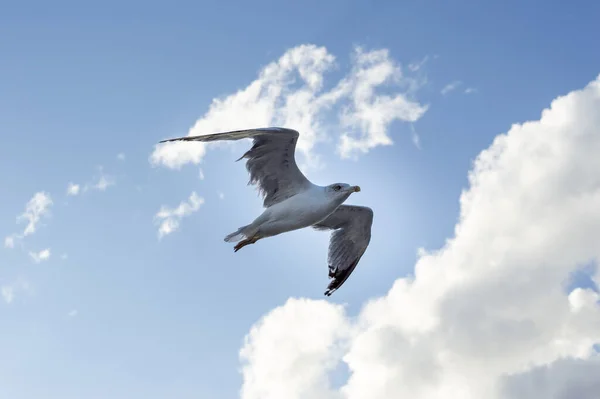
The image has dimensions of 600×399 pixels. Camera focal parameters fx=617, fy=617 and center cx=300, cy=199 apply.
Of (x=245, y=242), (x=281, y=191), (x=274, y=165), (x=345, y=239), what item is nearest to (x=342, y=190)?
(x=281, y=191)

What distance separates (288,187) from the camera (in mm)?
14070

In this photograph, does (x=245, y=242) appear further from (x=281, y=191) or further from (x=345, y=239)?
(x=345, y=239)

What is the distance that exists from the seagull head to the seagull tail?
80.6 inches

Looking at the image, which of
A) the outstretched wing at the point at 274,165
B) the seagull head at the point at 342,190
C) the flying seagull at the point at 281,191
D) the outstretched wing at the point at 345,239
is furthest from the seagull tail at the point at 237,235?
the outstretched wing at the point at 345,239

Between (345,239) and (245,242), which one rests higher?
(345,239)

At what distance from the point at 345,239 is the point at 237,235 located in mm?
4059

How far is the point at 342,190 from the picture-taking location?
44.5 ft

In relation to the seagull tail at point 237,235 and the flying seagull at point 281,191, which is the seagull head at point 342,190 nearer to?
the flying seagull at point 281,191

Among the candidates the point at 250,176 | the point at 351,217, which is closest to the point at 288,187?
the point at 250,176

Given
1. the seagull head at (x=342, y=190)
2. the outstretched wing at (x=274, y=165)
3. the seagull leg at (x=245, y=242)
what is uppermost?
the outstretched wing at (x=274, y=165)

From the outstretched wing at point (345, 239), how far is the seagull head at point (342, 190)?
275cm

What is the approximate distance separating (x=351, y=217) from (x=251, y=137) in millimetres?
4609

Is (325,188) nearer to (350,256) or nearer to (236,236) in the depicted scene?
(236,236)

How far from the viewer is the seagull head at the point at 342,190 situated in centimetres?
1351
